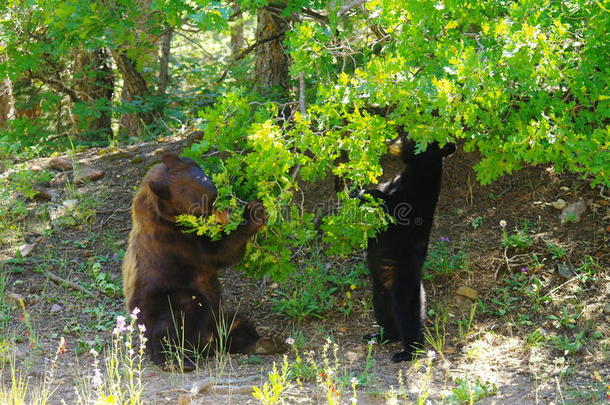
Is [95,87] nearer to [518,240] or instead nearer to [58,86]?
[58,86]

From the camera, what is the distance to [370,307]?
717 cm

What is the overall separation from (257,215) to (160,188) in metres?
0.84

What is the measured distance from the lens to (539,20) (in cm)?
482

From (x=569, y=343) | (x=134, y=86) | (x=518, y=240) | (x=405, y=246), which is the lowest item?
(x=569, y=343)

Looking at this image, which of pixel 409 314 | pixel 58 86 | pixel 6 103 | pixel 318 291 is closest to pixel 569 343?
pixel 409 314

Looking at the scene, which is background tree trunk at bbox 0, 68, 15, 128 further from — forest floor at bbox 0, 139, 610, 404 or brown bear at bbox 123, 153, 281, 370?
brown bear at bbox 123, 153, 281, 370

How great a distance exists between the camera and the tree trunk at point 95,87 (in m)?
11.2

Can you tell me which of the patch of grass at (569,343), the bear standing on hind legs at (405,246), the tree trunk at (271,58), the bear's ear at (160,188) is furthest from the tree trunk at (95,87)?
the patch of grass at (569,343)

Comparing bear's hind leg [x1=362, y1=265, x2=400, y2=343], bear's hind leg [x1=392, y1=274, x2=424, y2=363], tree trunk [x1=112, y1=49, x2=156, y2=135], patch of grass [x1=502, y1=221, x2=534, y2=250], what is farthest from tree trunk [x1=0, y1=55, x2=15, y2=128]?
patch of grass [x1=502, y1=221, x2=534, y2=250]

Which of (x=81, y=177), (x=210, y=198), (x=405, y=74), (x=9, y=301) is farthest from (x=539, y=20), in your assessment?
(x=81, y=177)

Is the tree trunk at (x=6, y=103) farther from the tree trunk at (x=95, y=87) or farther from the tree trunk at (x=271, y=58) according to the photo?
the tree trunk at (x=271, y=58)

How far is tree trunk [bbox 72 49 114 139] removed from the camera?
36.8 ft

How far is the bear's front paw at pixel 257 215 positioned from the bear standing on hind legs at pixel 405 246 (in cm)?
101

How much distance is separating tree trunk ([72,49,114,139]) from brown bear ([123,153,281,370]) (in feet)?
16.3
